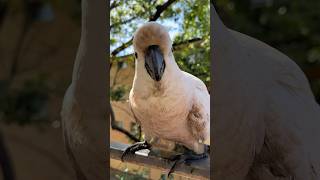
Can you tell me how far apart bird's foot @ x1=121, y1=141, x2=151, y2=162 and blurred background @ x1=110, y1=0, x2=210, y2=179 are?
20 mm

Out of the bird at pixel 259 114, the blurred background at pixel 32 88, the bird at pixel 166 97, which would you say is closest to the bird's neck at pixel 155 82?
the bird at pixel 166 97

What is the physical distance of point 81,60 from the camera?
1.18 meters

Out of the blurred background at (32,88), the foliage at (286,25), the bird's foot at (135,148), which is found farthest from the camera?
the blurred background at (32,88)

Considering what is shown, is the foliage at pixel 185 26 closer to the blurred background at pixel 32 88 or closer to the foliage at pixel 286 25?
the foliage at pixel 286 25

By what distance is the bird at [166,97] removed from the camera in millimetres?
1002

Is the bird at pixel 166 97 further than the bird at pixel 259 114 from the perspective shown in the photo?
Yes

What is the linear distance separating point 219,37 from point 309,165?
381mm

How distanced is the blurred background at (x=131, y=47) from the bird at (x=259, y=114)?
0.05m

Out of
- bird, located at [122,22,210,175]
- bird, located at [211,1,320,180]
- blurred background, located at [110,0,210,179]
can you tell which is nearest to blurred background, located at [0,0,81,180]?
blurred background, located at [110,0,210,179]

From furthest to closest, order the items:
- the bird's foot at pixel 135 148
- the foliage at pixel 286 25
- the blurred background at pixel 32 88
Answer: the blurred background at pixel 32 88 < the bird's foot at pixel 135 148 < the foliage at pixel 286 25

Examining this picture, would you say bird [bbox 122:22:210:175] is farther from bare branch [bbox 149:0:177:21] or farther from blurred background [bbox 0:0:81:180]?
blurred background [bbox 0:0:81:180]

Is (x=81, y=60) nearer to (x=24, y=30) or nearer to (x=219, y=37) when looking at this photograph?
(x=24, y=30)

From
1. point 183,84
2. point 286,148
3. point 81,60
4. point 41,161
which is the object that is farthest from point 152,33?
point 41,161

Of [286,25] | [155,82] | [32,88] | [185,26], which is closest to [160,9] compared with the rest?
[185,26]
